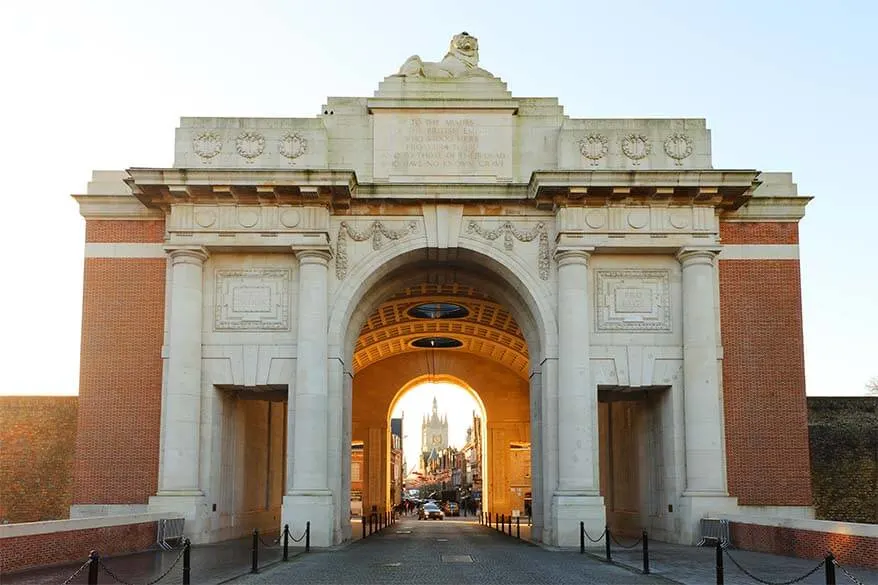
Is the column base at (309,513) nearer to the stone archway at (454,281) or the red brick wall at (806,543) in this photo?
the stone archway at (454,281)

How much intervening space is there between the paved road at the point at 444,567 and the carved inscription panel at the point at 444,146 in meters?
11.7

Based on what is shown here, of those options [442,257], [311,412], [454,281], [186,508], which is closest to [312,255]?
[442,257]

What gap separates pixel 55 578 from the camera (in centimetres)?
1858

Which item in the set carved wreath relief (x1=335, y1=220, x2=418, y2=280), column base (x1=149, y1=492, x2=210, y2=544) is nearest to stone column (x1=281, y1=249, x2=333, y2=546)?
carved wreath relief (x1=335, y1=220, x2=418, y2=280)

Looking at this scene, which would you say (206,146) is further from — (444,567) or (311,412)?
(444,567)

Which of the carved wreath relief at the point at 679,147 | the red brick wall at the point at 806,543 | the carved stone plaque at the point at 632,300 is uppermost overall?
the carved wreath relief at the point at 679,147

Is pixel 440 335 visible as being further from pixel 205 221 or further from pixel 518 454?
pixel 205 221

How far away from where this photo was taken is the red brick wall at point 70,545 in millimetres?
19938

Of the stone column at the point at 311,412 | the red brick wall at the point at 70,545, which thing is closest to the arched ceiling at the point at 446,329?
the stone column at the point at 311,412

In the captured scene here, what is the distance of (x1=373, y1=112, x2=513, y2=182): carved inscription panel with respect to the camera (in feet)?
109

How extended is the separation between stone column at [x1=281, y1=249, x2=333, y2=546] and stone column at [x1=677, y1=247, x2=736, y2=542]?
10932 millimetres

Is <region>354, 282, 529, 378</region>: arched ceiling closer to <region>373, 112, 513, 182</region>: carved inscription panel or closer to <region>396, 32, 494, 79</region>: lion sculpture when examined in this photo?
<region>373, 112, 513, 182</region>: carved inscription panel

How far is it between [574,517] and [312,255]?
11.3 meters

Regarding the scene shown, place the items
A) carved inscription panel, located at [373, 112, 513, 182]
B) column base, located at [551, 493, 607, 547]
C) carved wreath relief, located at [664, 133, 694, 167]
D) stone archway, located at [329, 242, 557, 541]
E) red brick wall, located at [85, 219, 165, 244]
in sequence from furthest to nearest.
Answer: red brick wall, located at [85, 219, 165, 244] < carved inscription panel, located at [373, 112, 513, 182] < stone archway, located at [329, 242, 557, 541] < carved wreath relief, located at [664, 133, 694, 167] < column base, located at [551, 493, 607, 547]
